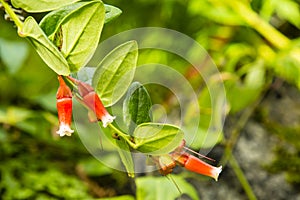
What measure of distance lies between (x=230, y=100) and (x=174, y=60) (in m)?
0.16

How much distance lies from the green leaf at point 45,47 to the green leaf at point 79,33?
20mm

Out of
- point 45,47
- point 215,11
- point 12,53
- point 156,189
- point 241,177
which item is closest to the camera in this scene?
point 45,47

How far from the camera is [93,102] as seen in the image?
0.40 metres

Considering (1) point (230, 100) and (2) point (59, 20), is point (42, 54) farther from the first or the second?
(1) point (230, 100)

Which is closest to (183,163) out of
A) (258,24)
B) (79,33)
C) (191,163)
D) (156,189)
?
(191,163)

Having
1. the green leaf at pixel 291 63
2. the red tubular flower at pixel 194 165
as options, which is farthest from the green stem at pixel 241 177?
the red tubular flower at pixel 194 165

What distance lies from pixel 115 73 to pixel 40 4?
8cm

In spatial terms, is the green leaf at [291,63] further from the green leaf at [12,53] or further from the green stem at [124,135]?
the green stem at [124,135]

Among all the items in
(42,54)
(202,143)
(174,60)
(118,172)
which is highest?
(42,54)

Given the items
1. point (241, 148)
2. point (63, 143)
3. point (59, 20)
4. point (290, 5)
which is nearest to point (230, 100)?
point (241, 148)

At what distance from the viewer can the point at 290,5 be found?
1.12 m

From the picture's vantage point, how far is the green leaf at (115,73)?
412 millimetres

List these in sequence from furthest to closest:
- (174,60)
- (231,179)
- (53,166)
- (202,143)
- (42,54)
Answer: (174,60) < (231,179) < (53,166) < (202,143) < (42,54)

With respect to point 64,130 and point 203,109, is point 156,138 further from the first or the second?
point 203,109
